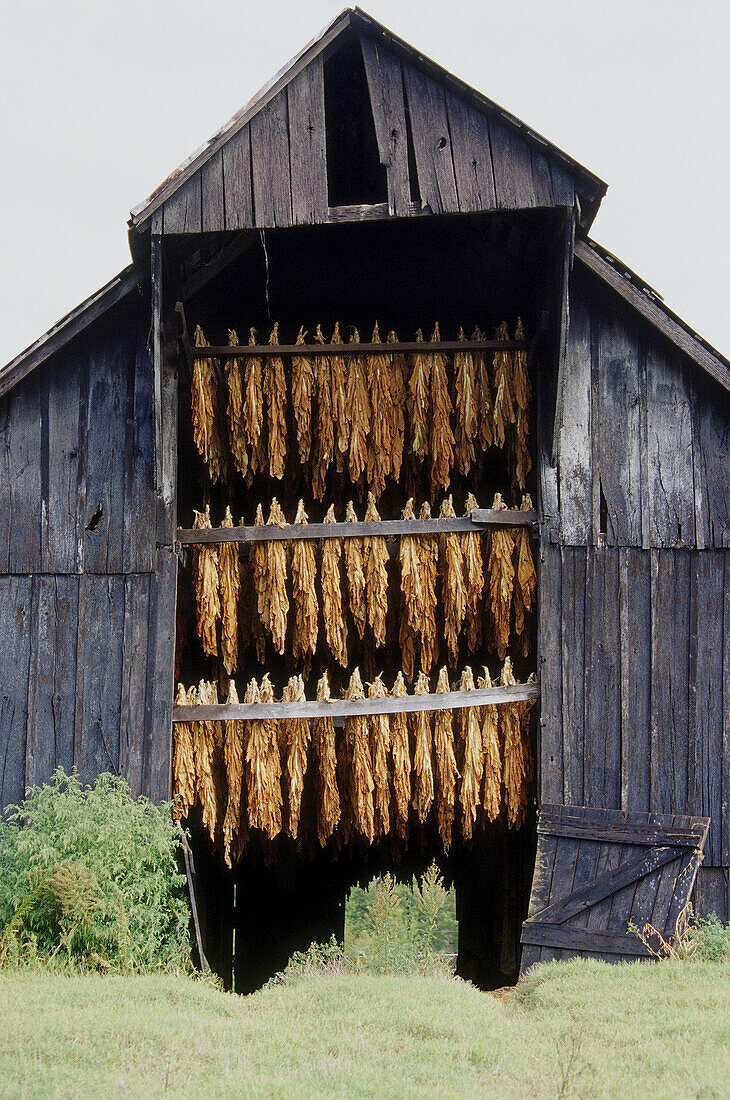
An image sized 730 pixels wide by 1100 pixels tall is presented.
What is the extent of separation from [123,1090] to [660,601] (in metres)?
6.41

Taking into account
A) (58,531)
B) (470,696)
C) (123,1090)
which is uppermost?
(58,531)

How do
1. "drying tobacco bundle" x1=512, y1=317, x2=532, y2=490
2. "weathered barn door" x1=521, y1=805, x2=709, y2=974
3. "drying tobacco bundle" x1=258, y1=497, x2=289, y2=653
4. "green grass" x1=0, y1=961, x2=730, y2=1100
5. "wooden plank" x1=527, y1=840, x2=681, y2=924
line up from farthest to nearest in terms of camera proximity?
"drying tobacco bundle" x1=512, y1=317, x2=532, y2=490
"drying tobacco bundle" x1=258, y1=497, x2=289, y2=653
"wooden plank" x1=527, y1=840, x2=681, y2=924
"weathered barn door" x1=521, y1=805, x2=709, y2=974
"green grass" x1=0, y1=961, x2=730, y2=1100

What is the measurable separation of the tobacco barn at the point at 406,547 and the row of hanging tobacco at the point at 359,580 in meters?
0.03

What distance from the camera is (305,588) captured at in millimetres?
9500

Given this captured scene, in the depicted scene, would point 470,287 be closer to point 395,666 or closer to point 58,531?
point 395,666

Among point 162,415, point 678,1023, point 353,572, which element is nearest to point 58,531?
point 162,415

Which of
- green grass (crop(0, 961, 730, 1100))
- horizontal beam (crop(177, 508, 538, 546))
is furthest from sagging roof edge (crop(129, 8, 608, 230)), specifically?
green grass (crop(0, 961, 730, 1100))

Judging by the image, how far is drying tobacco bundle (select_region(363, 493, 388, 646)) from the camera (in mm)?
9594

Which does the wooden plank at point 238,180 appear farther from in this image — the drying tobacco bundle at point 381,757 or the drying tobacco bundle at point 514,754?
the drying tobacco bundle at point 514,754

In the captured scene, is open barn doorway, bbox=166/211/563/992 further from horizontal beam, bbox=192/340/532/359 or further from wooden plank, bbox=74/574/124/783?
wooden plank, bbox=74/574/124/783

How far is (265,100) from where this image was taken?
344 inches

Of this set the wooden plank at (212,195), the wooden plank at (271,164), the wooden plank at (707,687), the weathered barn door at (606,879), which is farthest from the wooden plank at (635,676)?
the wooden plank at (212,195)

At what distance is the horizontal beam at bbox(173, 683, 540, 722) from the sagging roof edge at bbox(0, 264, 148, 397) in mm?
3500

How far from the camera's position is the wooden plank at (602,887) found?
29.4ft
